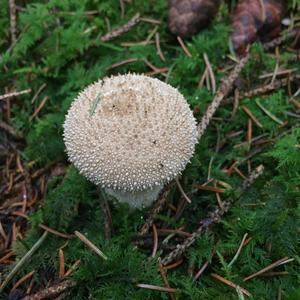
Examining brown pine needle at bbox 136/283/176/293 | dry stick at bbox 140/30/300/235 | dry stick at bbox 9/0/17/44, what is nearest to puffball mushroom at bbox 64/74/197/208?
dry stick at bbox 140/30/300/235

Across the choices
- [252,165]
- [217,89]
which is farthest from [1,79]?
[252,165]

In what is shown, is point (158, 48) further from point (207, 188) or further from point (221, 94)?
point (207, 188)

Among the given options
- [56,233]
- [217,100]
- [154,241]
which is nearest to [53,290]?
[56,233]

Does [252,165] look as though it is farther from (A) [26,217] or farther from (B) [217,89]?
(A) [26,217]

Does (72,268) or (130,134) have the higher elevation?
(130,134)

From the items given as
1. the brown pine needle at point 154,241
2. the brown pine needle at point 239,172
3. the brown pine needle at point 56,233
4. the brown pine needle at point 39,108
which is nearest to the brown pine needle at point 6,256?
the brown pine needle at point 56,233

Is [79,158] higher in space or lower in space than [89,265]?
higher
